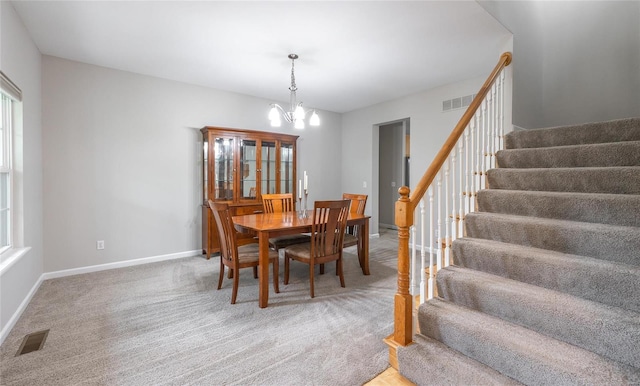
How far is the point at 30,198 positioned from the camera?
282cm

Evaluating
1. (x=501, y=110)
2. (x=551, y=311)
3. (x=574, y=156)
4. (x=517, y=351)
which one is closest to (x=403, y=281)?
(x=517, y=351)

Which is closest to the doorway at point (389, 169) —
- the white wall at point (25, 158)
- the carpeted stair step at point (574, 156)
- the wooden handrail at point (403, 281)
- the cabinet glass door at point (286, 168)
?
the cabinet glass door at point (286, 168)

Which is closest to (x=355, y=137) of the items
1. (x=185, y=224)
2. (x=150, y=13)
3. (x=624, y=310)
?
(x=185, y=224)

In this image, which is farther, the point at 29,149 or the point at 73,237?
the point at 73,237

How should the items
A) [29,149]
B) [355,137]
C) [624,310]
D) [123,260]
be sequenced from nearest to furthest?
[624,310] → [29,149] → [123,260] → [355,137]

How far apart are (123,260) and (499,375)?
4223 millimetres

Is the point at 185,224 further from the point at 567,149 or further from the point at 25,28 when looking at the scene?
the point at 567,149

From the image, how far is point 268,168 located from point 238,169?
0.54m

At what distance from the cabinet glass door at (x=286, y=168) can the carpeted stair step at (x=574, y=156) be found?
3.16 m

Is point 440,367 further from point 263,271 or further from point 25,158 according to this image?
point 25,158

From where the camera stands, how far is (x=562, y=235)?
69.0 inches

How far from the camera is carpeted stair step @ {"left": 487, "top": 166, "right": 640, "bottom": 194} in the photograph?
1.87 metres

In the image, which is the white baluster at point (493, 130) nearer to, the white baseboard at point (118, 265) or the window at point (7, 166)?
the white baseboard at point (118, 265)

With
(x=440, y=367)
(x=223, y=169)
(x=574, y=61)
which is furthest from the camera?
(x=223, y=169)
